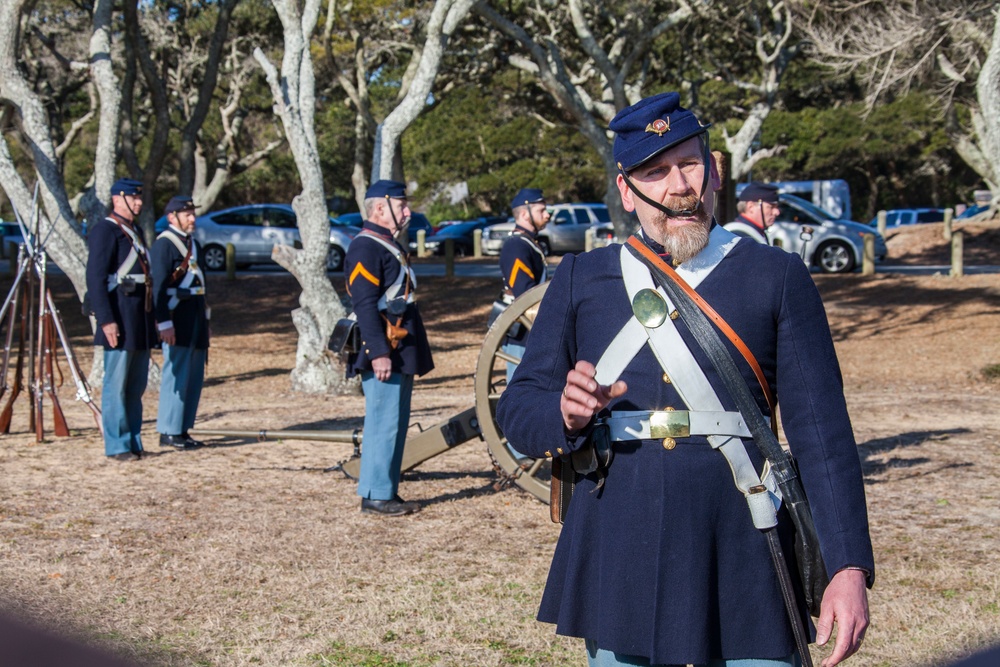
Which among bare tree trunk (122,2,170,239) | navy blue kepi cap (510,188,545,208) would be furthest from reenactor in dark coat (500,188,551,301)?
bare tree trunk (122,2,170,239)

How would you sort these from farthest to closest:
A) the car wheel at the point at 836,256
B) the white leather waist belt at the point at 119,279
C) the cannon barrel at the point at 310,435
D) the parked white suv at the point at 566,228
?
1. the parked white suv at the point at 566,228
2. the car wheel at the point at 836,256
3. the white leather waist belt at the point at 119,279
4. the cannon barrel at the point at 310,435

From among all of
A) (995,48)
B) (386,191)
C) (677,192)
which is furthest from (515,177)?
(677,192)

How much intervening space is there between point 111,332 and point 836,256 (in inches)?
698

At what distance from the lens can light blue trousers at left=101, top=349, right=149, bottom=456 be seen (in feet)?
26.2

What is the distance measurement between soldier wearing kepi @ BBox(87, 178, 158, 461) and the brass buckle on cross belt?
613 centimetres

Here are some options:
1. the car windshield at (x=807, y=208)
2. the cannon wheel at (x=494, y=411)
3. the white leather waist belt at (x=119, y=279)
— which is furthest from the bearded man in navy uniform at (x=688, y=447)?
the car windshield at (x=807, y=208)

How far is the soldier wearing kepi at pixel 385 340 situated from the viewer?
6.40 metres

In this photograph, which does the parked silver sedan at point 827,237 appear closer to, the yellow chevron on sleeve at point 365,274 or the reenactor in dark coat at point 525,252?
the reenactor in dark coat at point 525,252

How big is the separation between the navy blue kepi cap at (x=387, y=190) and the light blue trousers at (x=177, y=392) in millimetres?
2685

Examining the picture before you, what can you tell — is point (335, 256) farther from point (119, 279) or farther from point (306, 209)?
point (119, 279)

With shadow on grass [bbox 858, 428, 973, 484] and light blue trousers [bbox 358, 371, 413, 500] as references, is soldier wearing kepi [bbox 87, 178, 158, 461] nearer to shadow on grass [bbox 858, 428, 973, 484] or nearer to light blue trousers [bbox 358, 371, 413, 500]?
light blue trousers [bbox 358, 371, 413, 500]

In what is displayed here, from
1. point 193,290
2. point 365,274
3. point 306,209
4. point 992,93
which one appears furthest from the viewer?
point 306,209

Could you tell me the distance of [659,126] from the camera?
260 centimetres

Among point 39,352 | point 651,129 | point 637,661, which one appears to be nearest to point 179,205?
point 39,352
